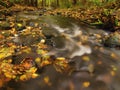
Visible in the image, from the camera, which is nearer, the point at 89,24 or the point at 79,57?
the point at 79,57

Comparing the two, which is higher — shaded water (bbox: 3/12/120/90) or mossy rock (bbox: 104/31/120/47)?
mossy rock (bbox: 104/31/120/47)

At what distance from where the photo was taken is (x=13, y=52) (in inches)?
199

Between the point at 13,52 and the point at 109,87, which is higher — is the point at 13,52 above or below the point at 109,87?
above

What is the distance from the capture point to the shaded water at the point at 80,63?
4059mm

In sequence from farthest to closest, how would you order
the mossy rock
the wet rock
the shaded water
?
the mossy rock < the wet rock < the shaded water

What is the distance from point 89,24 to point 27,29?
2.63 meters

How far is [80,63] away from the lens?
484 cm

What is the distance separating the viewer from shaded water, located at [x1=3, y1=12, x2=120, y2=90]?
4.06m

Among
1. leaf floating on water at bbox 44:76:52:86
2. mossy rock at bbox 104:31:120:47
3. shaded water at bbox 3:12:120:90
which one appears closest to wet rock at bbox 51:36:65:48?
shaded water at bbox 3:12:120:90

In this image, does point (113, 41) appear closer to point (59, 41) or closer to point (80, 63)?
point (59, 41)

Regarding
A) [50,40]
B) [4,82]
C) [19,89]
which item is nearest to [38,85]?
[19,89]

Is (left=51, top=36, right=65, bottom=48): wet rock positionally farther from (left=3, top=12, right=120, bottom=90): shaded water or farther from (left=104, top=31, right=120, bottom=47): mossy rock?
(left=104, top=31, right=120, bottom=47): mossy rock

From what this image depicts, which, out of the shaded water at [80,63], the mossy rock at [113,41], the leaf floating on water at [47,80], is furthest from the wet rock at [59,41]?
the leaf floating on water at [47,80]

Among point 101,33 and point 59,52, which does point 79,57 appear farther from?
point 101,33
